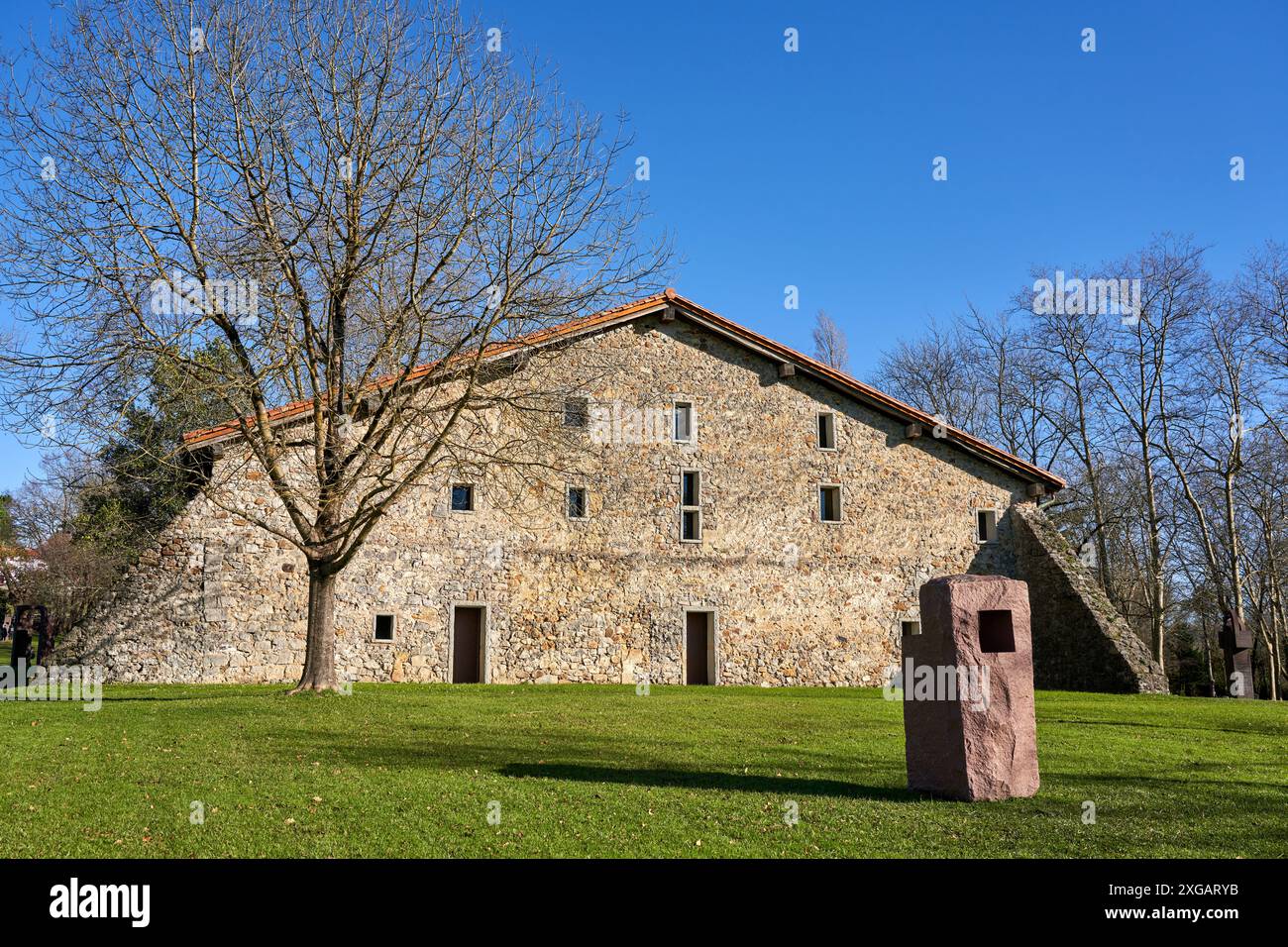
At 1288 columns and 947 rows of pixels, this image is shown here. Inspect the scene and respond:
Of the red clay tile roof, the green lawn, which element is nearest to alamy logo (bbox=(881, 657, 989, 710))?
Answer: the green lawn

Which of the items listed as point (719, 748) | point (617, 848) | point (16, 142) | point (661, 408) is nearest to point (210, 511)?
point (16, 142)

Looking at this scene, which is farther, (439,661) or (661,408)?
(661,408)

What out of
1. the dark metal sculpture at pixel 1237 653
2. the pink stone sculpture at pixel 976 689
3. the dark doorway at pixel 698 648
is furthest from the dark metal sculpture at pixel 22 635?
the dark metal sculpture at pixel 1237 653

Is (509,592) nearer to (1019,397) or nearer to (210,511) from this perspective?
(210,511)

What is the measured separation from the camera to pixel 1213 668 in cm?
3691

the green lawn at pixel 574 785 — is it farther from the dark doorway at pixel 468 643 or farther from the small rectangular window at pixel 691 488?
the small rectangular window at pixel 691 488

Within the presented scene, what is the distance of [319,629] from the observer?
15.2 m

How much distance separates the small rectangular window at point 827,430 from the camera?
2444 centimetres

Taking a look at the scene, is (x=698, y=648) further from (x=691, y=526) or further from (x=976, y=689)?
(x=976, y=689)

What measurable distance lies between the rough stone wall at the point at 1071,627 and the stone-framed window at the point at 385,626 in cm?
1568

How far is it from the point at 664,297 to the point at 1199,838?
18.7 metres
